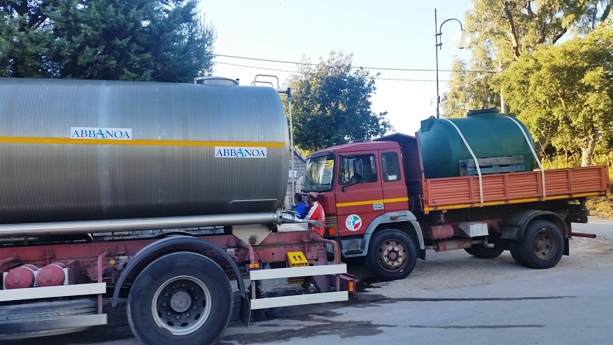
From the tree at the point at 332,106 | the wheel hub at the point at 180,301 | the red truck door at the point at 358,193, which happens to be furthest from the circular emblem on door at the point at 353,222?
the tree at the point at 332,106

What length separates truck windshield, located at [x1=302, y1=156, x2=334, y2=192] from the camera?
353 inches

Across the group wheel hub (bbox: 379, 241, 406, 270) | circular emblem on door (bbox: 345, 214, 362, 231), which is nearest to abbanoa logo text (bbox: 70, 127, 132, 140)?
circular emblem on door (bbox: 345, 214, 362, 231)

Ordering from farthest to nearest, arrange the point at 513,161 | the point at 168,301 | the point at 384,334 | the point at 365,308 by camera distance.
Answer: the point at 513,161, the point at 365,308, the point at 384,334, the point at 168,301

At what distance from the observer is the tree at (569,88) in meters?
19.6

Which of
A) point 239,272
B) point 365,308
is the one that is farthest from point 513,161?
point 239,272

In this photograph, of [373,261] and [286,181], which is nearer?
[286,181]

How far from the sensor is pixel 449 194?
30.2 ft

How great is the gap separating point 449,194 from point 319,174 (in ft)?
8.45

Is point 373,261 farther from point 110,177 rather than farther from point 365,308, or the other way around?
point 110,177

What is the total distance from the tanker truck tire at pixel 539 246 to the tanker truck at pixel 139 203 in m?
5.12

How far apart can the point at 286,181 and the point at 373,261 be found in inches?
135

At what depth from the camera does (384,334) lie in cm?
586

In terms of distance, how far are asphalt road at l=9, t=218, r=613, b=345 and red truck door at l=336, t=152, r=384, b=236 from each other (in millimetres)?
1214

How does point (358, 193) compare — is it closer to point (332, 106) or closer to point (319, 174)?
point (319, 174)
